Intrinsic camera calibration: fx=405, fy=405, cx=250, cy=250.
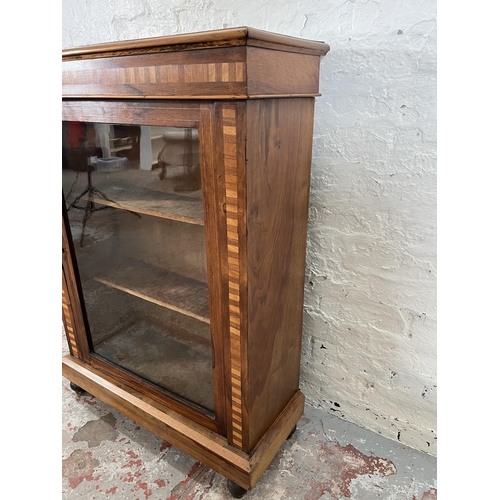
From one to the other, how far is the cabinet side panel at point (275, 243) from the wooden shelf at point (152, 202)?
6.0 inches

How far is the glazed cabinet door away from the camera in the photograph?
897 mm

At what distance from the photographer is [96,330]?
1355mm

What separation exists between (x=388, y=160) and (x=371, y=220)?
6.4 inches

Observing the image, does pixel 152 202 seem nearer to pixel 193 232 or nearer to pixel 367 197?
pixel 193 232

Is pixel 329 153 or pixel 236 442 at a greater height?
pixel 329 153

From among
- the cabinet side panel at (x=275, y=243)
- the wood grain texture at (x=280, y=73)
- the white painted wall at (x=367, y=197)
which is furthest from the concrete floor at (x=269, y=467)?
the wood grain texture at (x=280, y=73)

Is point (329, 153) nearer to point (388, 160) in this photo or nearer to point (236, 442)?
point (388, 160)

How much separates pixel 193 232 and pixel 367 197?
18.6 inches

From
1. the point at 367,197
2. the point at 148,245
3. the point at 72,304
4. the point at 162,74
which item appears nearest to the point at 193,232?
the point at 148,245

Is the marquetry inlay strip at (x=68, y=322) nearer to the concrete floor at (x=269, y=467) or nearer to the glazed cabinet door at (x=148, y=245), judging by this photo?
the glazed cabinet door at (x=148, y=245)

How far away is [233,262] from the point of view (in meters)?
0.88

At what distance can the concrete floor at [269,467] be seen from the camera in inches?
44.2

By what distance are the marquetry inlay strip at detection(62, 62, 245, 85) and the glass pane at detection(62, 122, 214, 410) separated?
0.10 meters

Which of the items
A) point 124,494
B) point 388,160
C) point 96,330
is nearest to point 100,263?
point 96,330
